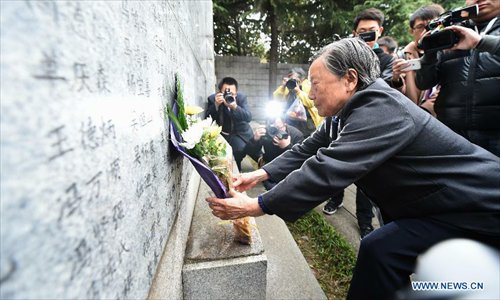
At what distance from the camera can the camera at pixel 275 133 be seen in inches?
143

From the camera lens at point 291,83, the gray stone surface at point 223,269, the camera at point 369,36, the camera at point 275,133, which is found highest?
the camera at point 369,36

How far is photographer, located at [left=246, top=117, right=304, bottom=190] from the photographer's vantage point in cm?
365

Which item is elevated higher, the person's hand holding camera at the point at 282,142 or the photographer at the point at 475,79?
the photographer at the point at 475,79

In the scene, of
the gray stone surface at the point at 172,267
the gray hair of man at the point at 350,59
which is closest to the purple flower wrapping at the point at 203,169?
the gray stone surface at the point at 172,267

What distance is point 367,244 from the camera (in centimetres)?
150

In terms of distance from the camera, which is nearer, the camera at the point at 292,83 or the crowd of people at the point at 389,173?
the crowd of people at the point at 389,173

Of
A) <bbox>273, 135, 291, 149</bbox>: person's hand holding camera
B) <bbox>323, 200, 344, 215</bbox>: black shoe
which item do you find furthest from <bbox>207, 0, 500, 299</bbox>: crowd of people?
<bbox>323, 200, 344, 215</bbox>: black shoe

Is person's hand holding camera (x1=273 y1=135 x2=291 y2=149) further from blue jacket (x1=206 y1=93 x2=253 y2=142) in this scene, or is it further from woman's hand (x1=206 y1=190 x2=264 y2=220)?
woman's hand (x1=206 y1=190 x2=264 y2=220)

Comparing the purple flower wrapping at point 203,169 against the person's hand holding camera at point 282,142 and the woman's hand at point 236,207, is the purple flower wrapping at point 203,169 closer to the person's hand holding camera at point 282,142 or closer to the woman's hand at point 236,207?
the woman's hand at point 236,207

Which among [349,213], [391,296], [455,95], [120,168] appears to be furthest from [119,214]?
[349,213]

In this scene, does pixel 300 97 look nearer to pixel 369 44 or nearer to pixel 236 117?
pixel 236 117

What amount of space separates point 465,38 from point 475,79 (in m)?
0.29

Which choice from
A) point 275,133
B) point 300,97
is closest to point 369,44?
point 300,97

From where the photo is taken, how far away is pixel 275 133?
3.79m
